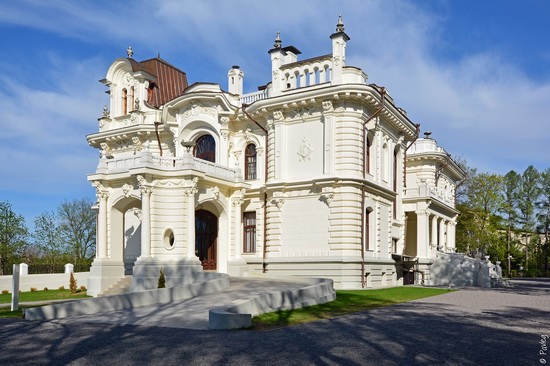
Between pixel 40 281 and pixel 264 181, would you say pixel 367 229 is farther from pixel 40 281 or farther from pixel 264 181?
pixel 40 281

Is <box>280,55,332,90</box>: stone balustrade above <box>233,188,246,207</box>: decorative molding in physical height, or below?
above

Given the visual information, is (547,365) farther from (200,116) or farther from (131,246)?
(131,246)

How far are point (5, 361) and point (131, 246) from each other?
2402cm

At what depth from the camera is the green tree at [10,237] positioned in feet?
149

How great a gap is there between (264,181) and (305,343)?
20337 mm

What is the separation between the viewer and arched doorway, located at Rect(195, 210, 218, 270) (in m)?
30.7

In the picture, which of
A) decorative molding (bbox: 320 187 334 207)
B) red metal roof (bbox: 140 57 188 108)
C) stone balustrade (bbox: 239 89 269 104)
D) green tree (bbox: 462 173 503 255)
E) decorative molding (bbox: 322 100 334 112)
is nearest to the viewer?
decorative molding (bbox: 320 187 334 207)

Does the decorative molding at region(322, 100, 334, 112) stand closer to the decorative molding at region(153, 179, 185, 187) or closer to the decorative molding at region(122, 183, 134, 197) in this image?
the decorative molding at region(153, 179, 185, 187)

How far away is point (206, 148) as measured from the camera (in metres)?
32.8

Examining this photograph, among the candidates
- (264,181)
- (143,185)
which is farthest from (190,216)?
(264,181)

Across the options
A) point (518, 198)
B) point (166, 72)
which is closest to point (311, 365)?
point (166, 72)

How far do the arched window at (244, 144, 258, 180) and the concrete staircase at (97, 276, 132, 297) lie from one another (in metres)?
9.11

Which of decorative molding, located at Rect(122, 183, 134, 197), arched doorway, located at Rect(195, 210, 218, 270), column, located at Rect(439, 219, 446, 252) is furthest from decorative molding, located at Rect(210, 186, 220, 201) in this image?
column, located at Rect(439, 219, 446, 252)

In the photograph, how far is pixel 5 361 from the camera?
944 cm
